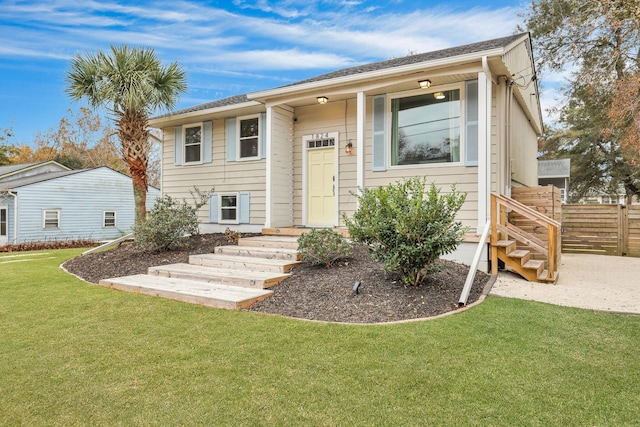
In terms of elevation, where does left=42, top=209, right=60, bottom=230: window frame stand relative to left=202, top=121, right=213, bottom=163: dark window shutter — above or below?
below

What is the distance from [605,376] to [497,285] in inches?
109

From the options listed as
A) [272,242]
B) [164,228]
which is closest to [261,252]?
[272,242]

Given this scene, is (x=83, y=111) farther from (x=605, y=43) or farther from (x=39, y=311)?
(x=605, y=43)

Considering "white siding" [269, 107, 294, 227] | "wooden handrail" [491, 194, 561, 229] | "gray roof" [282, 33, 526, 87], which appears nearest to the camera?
"wooden handrail" [491, 194, 561, 229]

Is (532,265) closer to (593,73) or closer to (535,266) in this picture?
A: (535,266)

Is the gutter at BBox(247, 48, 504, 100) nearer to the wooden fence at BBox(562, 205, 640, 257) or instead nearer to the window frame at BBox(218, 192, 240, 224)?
the window frame at BBox(218, 192, 240, 224)

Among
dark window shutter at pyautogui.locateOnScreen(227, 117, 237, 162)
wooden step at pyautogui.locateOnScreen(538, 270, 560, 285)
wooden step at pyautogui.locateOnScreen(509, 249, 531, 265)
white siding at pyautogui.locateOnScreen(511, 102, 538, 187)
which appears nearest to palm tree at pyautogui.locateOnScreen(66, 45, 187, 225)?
dark window shutter at pyautogui.locateOnScreen(227, 117, 237, 162)

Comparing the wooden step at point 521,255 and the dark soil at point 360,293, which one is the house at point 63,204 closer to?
the dark soil at point 360,293

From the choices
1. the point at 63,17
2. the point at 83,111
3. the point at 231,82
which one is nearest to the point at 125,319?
the point at 63,17

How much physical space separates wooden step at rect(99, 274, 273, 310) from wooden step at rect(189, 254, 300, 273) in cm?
82

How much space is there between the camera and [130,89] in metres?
8.09

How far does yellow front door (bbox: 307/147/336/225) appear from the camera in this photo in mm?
8273

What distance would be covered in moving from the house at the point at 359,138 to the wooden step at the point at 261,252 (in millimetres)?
1355

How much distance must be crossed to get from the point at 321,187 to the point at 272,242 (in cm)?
211
